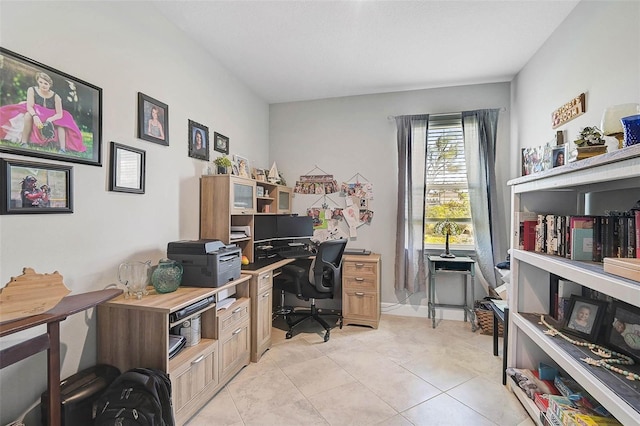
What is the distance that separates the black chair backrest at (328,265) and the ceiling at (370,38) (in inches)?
73.2

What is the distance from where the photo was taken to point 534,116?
9.15 ft

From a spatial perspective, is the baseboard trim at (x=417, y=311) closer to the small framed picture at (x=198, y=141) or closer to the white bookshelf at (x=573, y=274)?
the white bookshelf at (x=573, y=274)

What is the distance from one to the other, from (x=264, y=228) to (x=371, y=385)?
1.94 meters

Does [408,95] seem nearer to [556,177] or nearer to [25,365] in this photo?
[556,177]

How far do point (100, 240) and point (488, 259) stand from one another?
3.61 meters

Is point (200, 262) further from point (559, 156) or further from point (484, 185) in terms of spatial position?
point (484, 185)

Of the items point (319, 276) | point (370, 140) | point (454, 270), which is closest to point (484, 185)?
point (454, 270)

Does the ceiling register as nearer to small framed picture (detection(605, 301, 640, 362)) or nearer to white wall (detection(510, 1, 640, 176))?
white wall (detection(510, 1, 640, 176))

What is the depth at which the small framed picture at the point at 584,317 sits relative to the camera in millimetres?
1594

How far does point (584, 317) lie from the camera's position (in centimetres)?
167

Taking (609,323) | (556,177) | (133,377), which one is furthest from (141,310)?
(609,323)

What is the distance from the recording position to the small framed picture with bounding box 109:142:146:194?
184 centimetres

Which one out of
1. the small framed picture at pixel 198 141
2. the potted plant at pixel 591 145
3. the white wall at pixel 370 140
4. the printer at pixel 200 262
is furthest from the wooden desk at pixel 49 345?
the white wall at pixel 370 140

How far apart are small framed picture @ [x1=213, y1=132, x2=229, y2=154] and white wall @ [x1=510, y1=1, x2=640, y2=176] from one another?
10.0 ft
